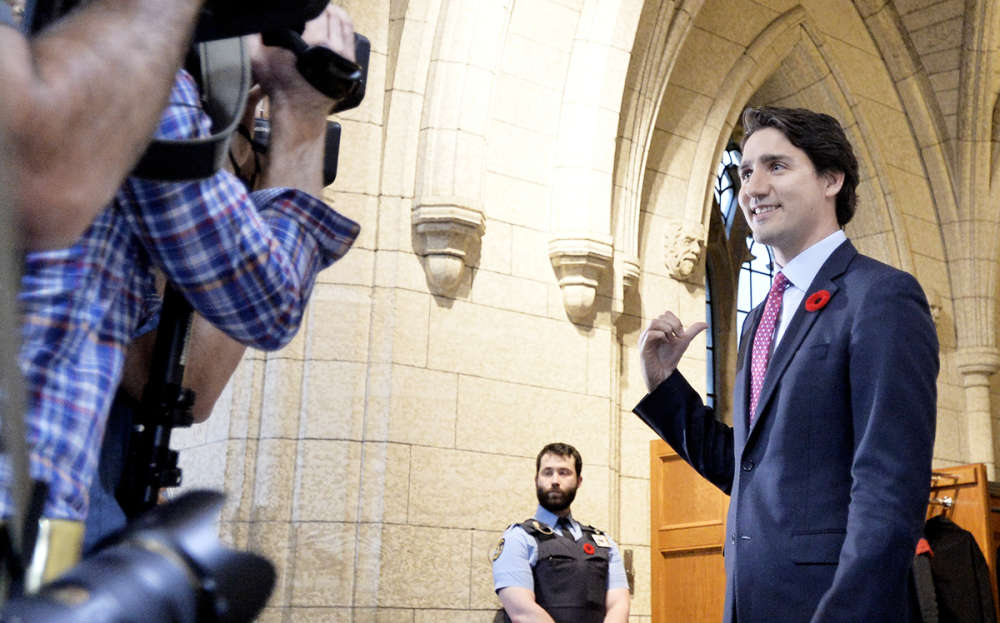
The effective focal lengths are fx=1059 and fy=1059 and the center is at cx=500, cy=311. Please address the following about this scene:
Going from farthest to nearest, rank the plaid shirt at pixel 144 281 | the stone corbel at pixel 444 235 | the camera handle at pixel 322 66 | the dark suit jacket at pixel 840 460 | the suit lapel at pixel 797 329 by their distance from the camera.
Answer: the stone corbel at pixel 444 235 < the suit lapel at pixel 797 329 < the dark suit jacket at pixel 840 460 < the camera handle at pixel 322 66 < the plaid shirt at pixel 144 281

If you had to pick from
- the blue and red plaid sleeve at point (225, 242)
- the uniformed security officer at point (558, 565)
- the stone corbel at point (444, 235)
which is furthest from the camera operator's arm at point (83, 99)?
the stone corbel at point (444, 235)

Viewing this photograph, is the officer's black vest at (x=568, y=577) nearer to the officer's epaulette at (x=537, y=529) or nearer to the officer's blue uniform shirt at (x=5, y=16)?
the officer's epaulette at (x=537, y=529)

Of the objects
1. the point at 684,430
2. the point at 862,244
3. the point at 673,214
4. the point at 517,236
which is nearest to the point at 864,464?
the point at 684,430

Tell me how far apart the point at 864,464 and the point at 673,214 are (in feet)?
19.8

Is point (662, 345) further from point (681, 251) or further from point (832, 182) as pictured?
point (681, 251)

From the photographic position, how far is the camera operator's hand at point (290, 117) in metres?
1.14

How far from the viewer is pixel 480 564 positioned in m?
5.92

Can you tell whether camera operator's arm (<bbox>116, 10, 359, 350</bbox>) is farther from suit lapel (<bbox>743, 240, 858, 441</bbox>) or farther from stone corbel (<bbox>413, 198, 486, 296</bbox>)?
stone corbel (<bbox>413, 198, 486, 296</bbox>)

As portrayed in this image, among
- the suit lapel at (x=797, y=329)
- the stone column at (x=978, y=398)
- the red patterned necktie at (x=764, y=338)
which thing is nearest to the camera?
the suit lapel at (x=797, y=329)

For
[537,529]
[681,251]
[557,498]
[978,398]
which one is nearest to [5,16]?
[537,529]

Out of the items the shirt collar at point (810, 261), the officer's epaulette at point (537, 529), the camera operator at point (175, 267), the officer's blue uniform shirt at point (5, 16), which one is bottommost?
the officer's epaulette at point (537, 529)

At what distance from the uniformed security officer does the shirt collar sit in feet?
9.65

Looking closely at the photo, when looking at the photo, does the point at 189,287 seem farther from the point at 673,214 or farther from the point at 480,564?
the point at 673,214

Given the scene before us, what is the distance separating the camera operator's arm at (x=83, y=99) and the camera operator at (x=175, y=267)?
73 millimetres
